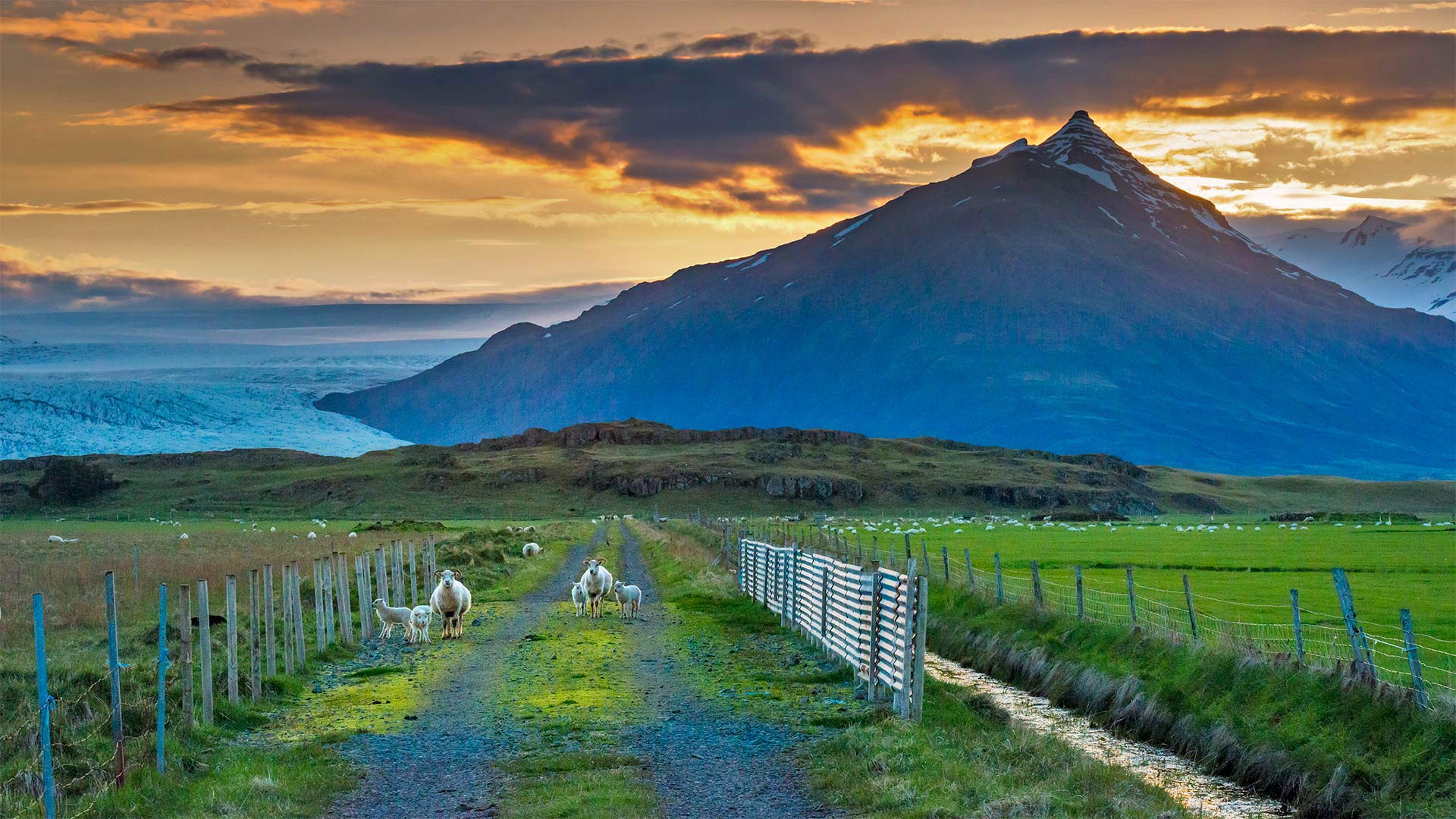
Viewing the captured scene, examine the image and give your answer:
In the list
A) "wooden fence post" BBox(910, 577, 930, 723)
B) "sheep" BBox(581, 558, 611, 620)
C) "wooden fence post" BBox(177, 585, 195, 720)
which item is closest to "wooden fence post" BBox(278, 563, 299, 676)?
"wooden fence post" BBox(177, 585, 195, 720)

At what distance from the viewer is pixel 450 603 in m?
27.4

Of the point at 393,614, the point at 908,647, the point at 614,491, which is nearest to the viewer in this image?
the point at 908,647

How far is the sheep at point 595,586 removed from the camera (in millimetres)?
31859

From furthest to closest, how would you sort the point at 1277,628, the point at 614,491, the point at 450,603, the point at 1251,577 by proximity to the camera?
1. the point at 614,491
2. the point at 1251,577
3. the point at 1277,628
4. the point at 450,603

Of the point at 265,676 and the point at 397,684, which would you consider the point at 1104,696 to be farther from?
the point at 265,676

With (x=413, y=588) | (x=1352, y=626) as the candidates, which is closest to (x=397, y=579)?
(x=413, y=588)

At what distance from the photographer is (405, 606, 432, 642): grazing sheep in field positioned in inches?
1044

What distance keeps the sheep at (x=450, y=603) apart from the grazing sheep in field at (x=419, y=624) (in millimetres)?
464

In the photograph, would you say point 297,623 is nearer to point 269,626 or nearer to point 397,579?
point 269,626

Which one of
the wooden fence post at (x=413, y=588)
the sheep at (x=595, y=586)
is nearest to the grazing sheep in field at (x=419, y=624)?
the sheep at (x=595, y=586)

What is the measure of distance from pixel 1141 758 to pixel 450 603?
14.9m

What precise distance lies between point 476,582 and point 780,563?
562 inches

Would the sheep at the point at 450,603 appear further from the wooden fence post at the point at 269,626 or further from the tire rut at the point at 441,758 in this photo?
the wooden fence post at the point at 269,626

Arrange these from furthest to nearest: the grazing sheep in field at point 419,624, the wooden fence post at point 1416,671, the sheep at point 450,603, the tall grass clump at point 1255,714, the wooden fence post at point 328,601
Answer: the sheep at point 450,603
the grazing sheep in field at point 419,624
the wooden fence post at point 328,601
the wooden fence post at point 1416,671
the tall grass clump at point 1255,714
